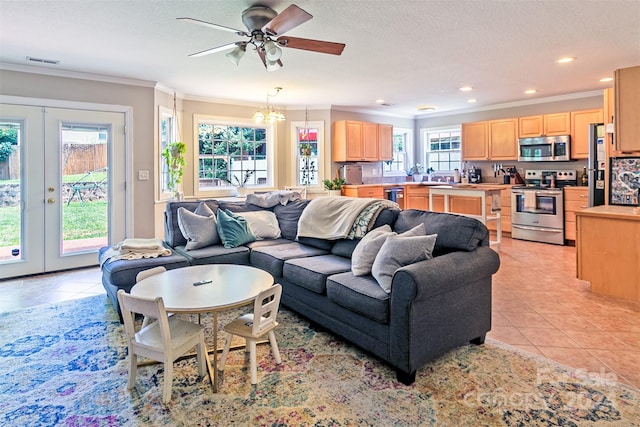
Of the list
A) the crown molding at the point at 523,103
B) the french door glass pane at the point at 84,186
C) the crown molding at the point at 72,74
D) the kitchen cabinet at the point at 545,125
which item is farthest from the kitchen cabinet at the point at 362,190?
the french door glass pane at the point at 84,186

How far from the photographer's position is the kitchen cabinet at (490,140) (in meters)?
7.09

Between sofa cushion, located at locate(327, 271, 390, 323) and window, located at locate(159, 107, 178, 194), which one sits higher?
window, located at locate(159, 107, 178, 194)

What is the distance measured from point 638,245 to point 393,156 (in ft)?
18.1

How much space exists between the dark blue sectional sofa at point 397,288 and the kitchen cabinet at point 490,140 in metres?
4.82

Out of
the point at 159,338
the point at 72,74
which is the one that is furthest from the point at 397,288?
the point at 72,74

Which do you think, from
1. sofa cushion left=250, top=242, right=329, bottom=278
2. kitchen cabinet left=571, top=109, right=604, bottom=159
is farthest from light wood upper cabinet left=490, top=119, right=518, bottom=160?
sofa cushion left=250, top=242, right=329, bottom=278

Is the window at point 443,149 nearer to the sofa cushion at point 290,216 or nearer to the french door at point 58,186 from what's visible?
the sofa cushion at point 290,216

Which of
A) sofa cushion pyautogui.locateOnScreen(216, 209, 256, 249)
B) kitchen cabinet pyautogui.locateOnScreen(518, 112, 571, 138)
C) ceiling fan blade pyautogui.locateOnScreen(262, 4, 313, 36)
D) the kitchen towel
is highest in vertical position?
kitchen cabinet pyautogui.locateOnScreen(518, 112, 571, 138)

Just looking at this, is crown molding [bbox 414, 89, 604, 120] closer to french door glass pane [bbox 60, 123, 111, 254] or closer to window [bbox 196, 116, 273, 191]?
window [bbox 196, 116, 273, 191]

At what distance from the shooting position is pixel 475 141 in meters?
7.64

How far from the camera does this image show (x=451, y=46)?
3.88 m

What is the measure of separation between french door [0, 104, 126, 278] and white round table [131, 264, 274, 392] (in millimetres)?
2945

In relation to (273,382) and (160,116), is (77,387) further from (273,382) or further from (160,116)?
(160,116)

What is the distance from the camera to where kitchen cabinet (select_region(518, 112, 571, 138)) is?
640 cm
